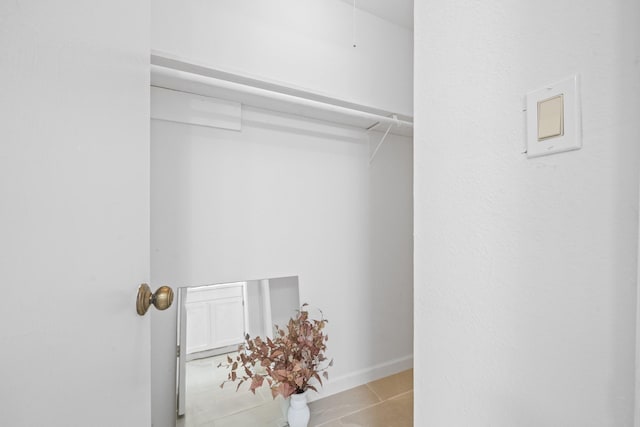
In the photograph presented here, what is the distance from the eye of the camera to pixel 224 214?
1.29m

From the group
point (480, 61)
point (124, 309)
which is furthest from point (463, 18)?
point (124, 309)

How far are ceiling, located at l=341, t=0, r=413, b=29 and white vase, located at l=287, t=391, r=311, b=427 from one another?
2.12 metres

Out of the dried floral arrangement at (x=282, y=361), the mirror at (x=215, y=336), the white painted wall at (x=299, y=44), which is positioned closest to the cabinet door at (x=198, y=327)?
the mirror at (x=215, y=336)

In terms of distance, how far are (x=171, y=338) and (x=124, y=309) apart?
87 cm

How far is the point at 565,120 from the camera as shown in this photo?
1.25 ft

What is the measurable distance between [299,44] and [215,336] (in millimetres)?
1554

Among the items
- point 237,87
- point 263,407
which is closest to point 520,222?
point 237,87

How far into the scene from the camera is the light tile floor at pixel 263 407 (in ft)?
3.89

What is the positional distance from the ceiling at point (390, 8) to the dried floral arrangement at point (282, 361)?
1.82m

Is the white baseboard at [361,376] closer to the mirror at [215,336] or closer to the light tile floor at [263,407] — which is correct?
the light tile floor at [263,407]

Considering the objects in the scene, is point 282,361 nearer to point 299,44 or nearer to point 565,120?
point 565,120

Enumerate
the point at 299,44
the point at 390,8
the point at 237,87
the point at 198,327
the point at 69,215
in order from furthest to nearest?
1. the point at 390,8
2. the point at 299,44
3. the point at 198,327
4. the point at 237,87
5. the point at 69,215

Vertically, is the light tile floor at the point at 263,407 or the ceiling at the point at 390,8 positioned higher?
the ceiling at the point at 390,8

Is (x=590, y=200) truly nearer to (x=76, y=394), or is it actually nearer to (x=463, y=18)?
(x=463, y=18)
